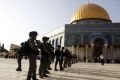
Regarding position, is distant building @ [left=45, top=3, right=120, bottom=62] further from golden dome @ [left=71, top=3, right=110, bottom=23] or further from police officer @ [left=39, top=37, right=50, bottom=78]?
police officer @ [left=39, top=37, right=50, bottom=78]

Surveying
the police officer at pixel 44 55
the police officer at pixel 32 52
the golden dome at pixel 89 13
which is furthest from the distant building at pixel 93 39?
the police officer at pixel 32 52

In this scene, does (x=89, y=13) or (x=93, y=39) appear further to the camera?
(x=89, y=13)

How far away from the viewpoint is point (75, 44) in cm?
4553

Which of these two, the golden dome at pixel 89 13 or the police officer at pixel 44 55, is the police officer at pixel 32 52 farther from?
the golden dome at pixel 89 13

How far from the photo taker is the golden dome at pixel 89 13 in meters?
50.3

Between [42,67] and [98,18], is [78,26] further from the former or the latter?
[42,67]

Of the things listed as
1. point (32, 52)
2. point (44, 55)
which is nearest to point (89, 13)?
point (44, 55)

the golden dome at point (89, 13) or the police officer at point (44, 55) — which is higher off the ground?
the golden dome at point (89, 13)

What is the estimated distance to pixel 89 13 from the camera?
1988 inches

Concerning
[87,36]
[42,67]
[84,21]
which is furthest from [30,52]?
[84,21]

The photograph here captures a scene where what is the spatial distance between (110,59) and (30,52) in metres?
39.4

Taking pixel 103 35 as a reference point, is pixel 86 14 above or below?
above

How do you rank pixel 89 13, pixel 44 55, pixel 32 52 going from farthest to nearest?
pixel 89 13 < pixel 44 55 < pixel 32 52

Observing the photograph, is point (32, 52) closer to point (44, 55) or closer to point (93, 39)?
point (44, 55)
